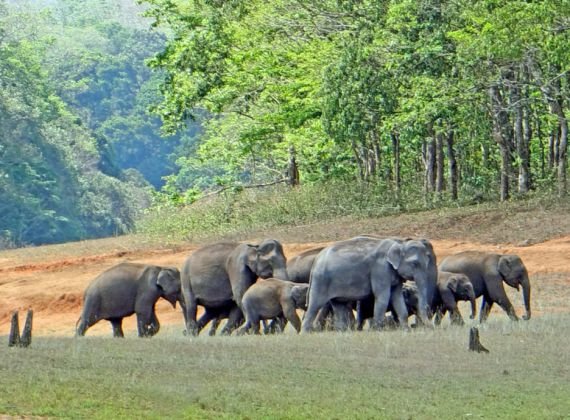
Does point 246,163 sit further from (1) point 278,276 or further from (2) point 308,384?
(2) point 308,384

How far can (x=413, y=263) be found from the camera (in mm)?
20922

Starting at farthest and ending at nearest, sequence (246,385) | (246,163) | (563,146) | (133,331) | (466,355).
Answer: (246,163), (563,146), (133,331), (466,355), (246,385)

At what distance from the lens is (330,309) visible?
2211cm

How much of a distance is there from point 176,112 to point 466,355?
3149 centimetres

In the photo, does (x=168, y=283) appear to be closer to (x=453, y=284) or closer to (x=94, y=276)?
(x=453, y=284)

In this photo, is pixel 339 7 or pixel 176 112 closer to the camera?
pixel 339 7

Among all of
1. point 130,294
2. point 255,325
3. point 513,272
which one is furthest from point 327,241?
point 255,325

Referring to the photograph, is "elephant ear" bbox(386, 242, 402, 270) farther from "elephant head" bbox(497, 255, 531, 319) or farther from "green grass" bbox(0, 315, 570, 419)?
"elephant head" bbox(497, 255, 531, 319)

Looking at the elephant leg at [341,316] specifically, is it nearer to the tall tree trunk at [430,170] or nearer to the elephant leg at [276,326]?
the elephant leg at [276,326]

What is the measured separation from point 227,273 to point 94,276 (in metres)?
10.2

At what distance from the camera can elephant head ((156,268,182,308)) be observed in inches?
881

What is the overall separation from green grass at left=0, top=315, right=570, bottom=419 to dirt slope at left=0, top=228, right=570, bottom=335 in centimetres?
785

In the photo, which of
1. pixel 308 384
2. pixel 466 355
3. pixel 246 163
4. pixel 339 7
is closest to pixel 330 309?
pixel 466 355

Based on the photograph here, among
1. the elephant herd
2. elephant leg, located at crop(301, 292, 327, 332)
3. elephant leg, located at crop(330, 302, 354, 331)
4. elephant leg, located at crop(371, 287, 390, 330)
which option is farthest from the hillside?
elephant leg, located at crop(301, 292, 327, 332)
